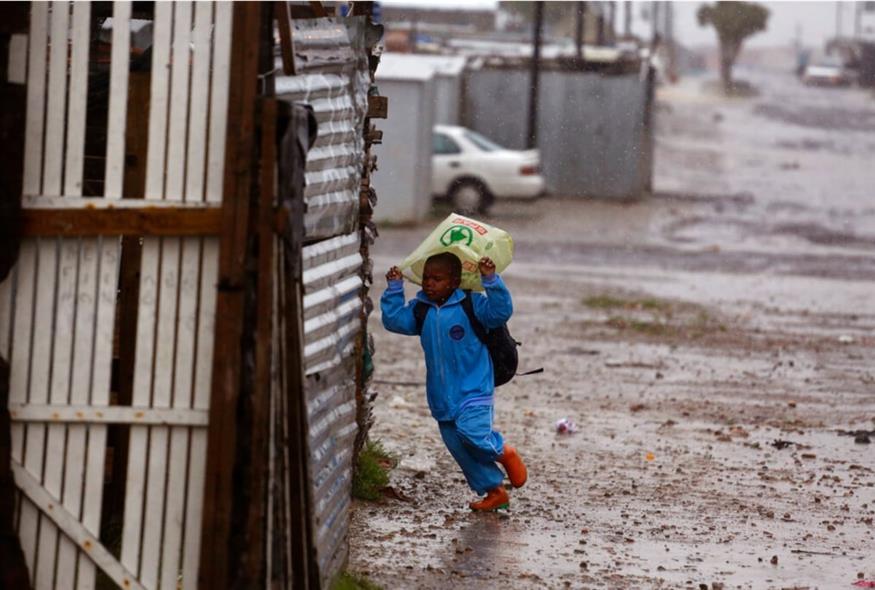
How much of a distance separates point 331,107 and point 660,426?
17.0 ft

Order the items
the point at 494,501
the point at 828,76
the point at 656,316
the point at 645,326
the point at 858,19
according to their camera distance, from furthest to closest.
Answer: the point at 858,19, the point at 828,76, the point at 656,316, the point at 645,326, the point at 494,501

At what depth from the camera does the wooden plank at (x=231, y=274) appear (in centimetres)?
448

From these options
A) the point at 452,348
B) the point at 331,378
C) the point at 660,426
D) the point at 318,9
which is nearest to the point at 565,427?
the point at 660,426

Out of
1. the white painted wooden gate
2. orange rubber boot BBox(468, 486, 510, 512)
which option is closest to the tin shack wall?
the white painted wooden gate

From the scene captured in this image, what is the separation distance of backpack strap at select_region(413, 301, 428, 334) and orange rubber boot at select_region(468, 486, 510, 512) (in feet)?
2.88

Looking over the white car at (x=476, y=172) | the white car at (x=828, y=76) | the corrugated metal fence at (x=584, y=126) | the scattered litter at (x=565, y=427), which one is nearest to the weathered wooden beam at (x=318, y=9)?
the scattered litter at (x=565, y=427)

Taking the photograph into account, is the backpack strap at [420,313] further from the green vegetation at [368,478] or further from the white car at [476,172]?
the white car at [476,172]

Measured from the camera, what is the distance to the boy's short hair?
7090mm

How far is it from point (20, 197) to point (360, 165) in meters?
1.83

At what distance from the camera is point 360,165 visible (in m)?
Result: 6.11

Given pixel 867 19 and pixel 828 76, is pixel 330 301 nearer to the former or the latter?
pixel 828 76

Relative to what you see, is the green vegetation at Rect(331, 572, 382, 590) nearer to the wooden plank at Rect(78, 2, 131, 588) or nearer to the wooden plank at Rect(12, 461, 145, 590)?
the wooden plank at Rect(12, 461, 145, 590)

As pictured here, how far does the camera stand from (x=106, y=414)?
4.67 m

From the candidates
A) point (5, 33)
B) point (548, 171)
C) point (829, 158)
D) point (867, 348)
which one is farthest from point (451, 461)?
point (829, 158)
